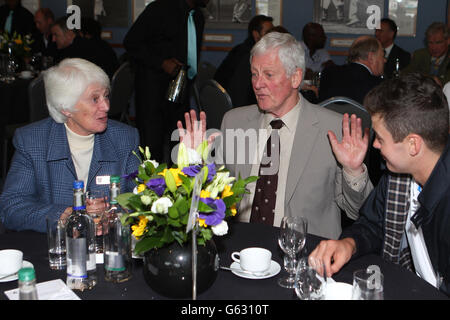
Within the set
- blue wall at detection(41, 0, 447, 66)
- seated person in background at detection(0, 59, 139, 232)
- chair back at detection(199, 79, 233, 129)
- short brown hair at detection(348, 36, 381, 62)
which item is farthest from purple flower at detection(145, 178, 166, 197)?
blue wall at detection(41, 0, 447, 66)

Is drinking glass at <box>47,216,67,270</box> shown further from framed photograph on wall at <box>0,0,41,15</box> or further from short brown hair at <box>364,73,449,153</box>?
framed photograph on wall at <box>0,0,41,15</box>

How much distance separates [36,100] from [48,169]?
206cm

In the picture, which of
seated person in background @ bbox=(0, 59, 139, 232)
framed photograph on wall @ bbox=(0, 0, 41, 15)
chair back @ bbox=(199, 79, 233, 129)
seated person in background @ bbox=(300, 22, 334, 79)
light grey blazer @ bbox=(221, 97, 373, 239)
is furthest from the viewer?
framed photograph on wall @ bbox=(0, 0, 41, 15)

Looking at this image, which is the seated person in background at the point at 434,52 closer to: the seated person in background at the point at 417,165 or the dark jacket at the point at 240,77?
the dark jacket at the point at 240,77

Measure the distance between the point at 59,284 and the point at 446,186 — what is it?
4.07 feet

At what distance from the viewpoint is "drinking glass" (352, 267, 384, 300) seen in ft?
4.09

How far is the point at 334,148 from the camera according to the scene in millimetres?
2197

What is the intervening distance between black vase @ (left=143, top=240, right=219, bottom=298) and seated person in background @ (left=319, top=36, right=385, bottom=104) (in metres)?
2.70

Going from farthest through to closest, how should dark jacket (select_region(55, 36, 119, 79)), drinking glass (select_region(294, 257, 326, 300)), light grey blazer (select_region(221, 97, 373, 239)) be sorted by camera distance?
dark jacket (select_region(55, 36, 119, 79)), light grey blazer (select_region(221, 97, 373, 239)), drinking glass (select_region(294, 257, 326, 300))

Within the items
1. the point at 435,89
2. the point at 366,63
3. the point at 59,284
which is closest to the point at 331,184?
the point at 435,89

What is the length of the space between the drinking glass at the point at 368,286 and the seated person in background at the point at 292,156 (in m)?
0.87

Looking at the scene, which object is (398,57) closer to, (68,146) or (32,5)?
(68,146)

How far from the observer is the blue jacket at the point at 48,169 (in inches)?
78.9
